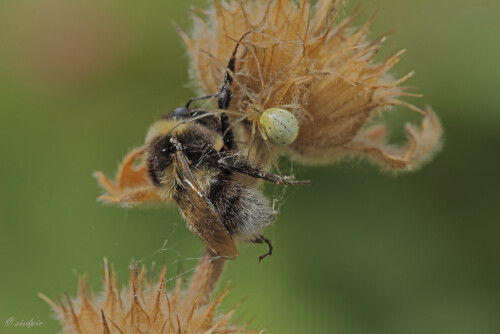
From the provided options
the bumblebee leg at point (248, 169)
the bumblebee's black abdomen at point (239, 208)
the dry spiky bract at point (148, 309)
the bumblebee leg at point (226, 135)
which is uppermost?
the bumblebee leg at point (226, 135)

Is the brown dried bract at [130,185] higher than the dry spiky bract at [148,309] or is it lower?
higher

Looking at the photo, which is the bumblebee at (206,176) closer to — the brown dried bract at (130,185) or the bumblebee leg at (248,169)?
the bumblebee leg at (248,169)

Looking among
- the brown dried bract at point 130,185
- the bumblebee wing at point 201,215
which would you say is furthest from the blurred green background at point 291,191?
the bumblebee wing at point 201,215

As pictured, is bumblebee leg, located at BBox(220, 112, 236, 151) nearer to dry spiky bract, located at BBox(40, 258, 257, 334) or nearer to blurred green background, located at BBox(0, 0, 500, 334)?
dry spiky bract, located at BBox(40, 258, 257, 334)

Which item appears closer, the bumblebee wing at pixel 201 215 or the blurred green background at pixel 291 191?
the bumblebee wing at pixel 201 215

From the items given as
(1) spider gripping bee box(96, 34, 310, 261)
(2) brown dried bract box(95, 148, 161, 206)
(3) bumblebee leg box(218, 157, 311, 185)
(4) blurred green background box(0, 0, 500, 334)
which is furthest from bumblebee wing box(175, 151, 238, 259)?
(4) blurred green background box(0, 0, 500, 334)

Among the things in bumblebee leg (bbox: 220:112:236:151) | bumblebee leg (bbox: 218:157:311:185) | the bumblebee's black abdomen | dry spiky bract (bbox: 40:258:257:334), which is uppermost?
bumblebee leg (bbox: 220:112:236:151)

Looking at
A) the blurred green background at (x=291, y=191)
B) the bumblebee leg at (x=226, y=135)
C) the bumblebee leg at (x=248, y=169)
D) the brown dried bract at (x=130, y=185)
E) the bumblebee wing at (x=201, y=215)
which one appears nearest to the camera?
the bumblebee wing at (x=201, y=215)
